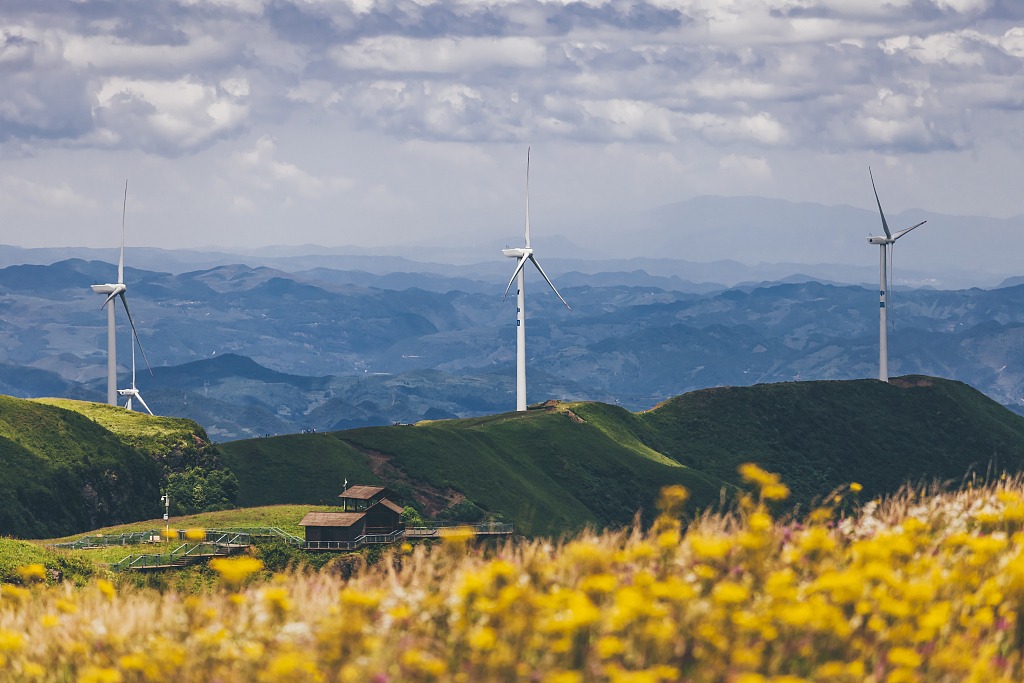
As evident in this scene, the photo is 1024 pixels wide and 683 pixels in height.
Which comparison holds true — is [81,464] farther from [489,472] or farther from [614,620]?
[614,620]

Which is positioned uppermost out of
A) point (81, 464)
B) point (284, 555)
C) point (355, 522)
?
Result: point (355, 522)

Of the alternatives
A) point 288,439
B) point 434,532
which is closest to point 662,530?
point 434,532

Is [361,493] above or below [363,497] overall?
above

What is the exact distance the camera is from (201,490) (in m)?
154

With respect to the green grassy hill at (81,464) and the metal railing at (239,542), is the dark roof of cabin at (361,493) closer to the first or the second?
the metal railing at (239,542)

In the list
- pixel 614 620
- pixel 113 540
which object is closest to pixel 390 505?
pixel 113 540

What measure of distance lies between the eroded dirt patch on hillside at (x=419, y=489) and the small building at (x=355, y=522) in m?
33.9

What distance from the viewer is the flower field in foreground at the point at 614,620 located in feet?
54.2

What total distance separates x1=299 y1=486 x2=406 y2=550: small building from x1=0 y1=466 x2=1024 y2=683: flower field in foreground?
3535 inches

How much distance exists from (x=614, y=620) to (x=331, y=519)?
97.9 meters

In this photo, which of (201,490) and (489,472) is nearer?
(201,490)

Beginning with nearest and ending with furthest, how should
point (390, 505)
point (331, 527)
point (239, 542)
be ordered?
point (239, 542) < point (331, 527) < point (390, 505)

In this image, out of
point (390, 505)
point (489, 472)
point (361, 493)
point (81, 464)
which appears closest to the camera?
point (361, 493)

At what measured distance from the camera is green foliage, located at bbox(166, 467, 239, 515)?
489ft
